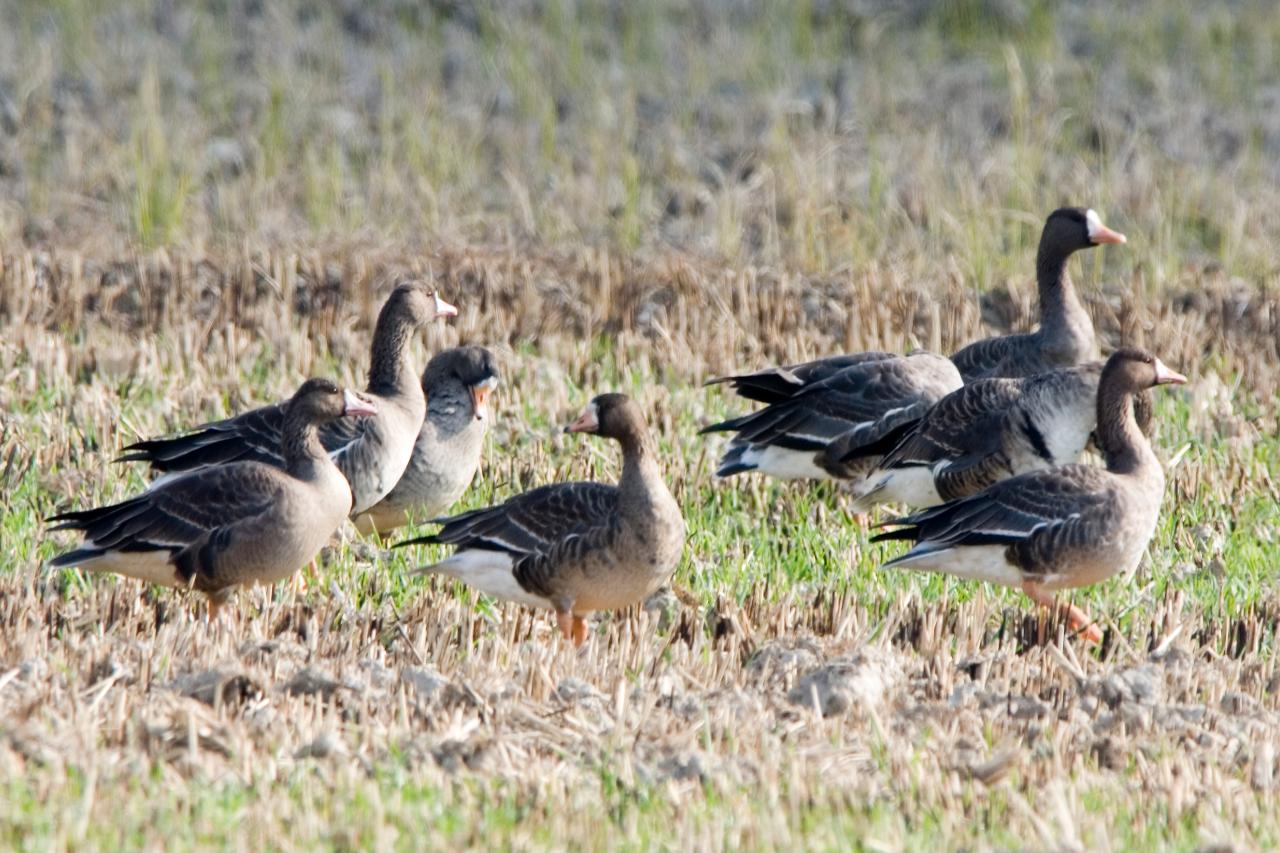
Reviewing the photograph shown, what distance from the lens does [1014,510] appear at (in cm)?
791

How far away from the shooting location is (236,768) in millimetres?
5246

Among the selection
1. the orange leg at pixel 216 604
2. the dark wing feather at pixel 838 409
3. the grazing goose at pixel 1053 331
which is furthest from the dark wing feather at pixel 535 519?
the grazing goose at pixel 1053 331

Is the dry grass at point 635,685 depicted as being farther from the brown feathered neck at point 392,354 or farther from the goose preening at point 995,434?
the brown feathered neck at point 392,354

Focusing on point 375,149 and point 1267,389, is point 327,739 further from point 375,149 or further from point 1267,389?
point 375,149

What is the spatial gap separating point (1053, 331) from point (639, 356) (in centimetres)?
266

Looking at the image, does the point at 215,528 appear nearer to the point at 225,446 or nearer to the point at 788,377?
the point at 225,446

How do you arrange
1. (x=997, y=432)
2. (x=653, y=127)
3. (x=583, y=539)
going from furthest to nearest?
(x=653, y=127)
(x=997, y=432)
(x=583, y=539)

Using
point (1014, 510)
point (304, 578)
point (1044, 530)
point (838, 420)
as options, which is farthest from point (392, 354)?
point (1044, 530)

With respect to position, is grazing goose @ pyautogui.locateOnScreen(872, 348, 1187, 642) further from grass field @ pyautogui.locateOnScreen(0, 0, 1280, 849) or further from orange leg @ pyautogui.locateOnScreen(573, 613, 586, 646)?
orange leg @ pyautogui.locateOnScreen(573, 613, 586, 646)

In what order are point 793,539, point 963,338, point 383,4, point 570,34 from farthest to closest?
1. point 383,4
2. point 570,34
3. point 963,338
4. point 793,539

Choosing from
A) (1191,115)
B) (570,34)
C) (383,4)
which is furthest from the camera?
(383,4)

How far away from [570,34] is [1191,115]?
20.4 ft

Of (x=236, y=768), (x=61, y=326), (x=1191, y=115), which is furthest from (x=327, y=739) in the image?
(x=1191, y=115)

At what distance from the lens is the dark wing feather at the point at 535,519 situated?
755cm
